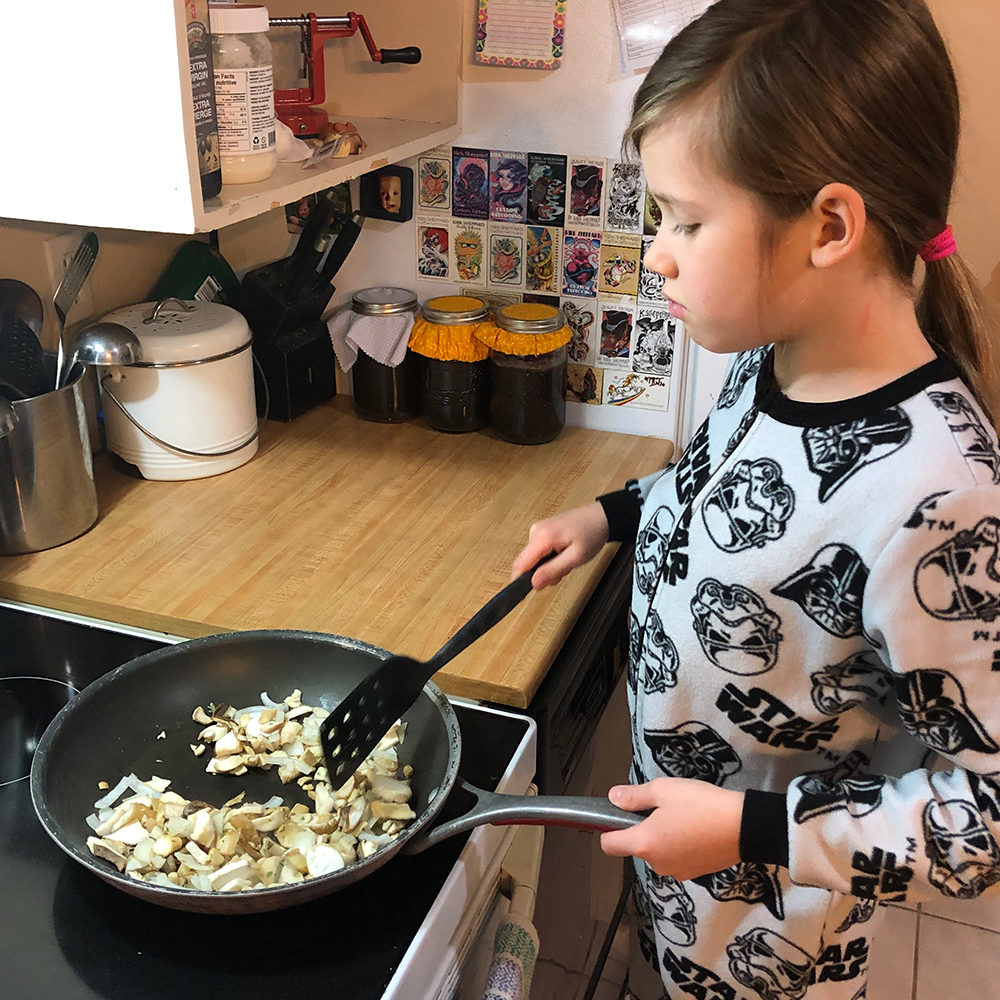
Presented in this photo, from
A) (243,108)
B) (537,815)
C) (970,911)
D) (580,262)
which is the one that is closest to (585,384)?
(580,262)

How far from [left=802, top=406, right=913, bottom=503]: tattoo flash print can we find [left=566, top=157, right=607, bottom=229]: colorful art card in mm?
818

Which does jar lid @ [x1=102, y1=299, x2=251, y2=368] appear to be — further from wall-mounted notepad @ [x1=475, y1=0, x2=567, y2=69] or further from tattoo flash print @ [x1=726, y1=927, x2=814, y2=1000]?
tattoo flash print @ [x1=726, y1=927, x2=814, y2=1000]

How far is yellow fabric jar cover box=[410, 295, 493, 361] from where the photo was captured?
1554 millimetres

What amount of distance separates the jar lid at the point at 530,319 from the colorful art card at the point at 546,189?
0.13 meters

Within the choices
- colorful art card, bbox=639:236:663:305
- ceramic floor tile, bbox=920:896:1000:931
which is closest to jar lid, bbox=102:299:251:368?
colorful art card, bbox=639:236:663:305

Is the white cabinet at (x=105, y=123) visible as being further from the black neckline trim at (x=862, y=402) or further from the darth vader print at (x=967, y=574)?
the darth vader print at (x=967, y=574)

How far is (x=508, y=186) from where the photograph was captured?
1.55m

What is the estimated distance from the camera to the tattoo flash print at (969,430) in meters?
0.73

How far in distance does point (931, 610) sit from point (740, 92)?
376 millimetres

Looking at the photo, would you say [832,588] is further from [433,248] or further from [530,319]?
[433,248]

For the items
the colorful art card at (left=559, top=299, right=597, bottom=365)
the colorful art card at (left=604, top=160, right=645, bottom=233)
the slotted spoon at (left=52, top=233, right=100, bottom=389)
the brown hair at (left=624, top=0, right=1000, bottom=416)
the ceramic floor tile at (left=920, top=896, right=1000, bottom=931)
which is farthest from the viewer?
Answer: the ceramic floor tile at (left=920, top=896, right=1000, bottom=931)

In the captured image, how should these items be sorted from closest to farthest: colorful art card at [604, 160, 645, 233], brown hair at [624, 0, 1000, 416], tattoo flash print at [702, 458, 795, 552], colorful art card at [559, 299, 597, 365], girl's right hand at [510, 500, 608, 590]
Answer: brown hair at [624, 0, 1000, 416] < tattoo flash print at [702, 458, 795, 552] < girl's right hand at [510, 500, 608, 590] < colorful art card at [604, 160, 645, 233] < colorful art card at [559, 299, 597, 365]

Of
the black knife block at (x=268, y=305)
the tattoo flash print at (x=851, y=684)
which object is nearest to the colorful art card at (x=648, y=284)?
the black knife block at (x=268, y=305)

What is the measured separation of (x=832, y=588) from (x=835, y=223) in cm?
26
